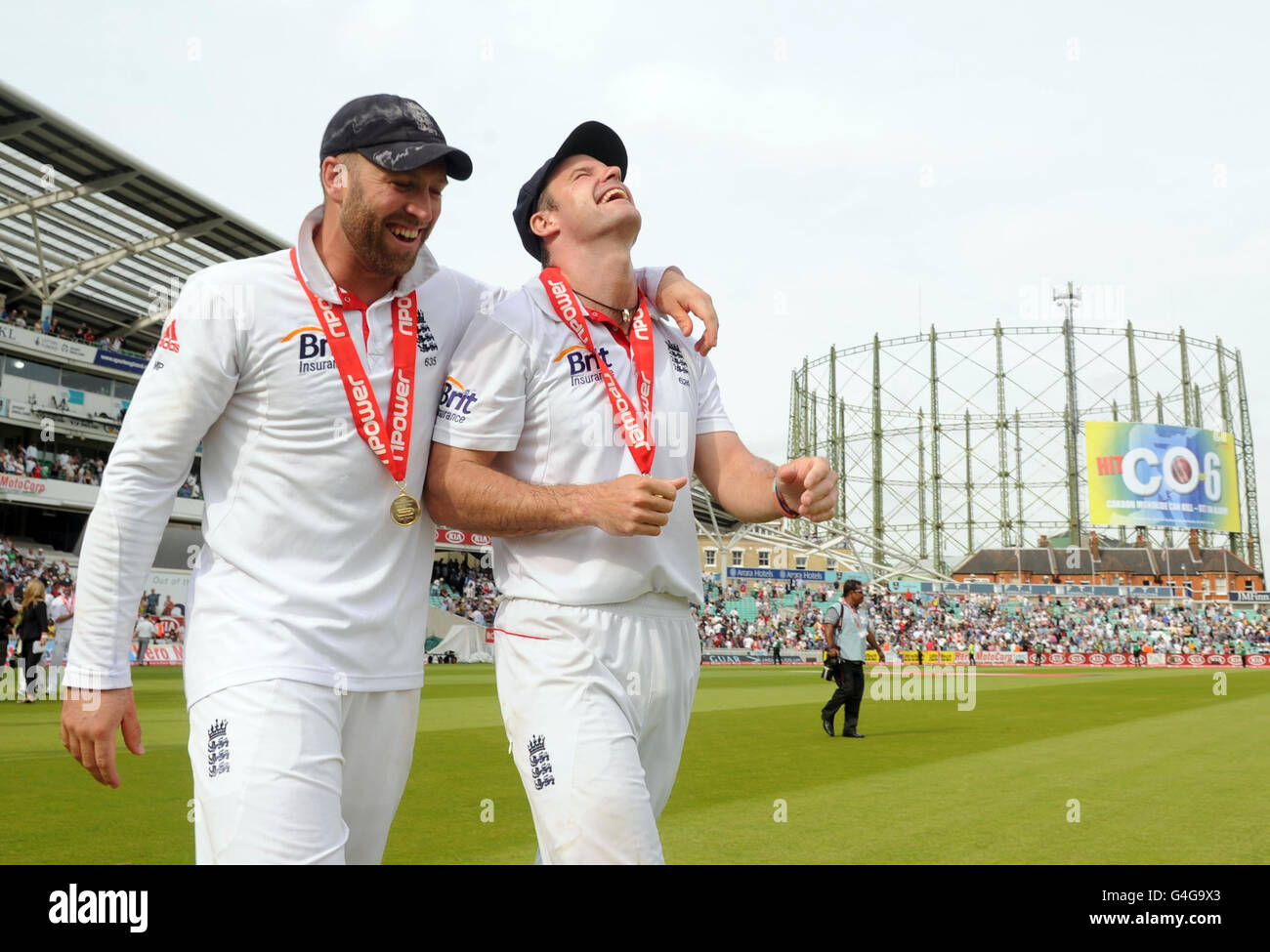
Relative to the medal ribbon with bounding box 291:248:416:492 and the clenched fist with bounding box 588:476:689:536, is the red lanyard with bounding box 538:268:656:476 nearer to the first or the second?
the clenched fist with bounding box 588:476:689:536

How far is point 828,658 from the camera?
13.8 m

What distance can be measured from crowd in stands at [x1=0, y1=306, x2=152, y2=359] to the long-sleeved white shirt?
40.0 meters

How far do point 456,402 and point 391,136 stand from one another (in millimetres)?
654

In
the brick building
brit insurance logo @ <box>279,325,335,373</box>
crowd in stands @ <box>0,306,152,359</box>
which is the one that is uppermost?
crowd in stands @ <box>0,306,152,359</box>

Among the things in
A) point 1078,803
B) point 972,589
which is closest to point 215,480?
point 1078,803

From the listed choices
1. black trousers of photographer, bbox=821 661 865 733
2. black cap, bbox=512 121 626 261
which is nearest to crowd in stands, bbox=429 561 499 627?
black trousers of photographer, bbox=821 661 865 733

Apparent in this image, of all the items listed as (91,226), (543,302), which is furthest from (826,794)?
(91,226)

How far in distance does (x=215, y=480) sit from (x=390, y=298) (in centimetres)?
62

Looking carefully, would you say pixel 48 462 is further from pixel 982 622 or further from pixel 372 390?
pixel 982 622

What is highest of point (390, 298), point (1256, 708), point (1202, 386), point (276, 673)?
point (1202, 386)

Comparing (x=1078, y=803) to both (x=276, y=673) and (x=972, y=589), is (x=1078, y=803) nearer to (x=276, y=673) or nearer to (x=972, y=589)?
(x=276, y=673)

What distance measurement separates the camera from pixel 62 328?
136ft

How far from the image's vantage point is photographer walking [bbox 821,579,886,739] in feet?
43.5

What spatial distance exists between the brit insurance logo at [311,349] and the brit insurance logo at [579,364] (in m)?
0.57
